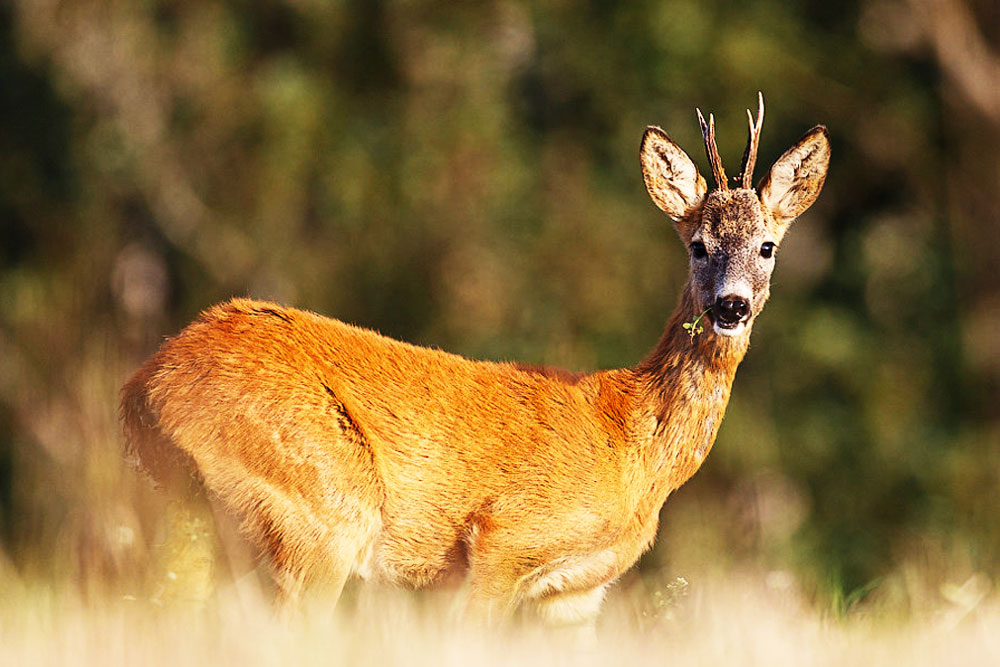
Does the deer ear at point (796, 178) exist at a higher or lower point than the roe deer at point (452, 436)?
higher

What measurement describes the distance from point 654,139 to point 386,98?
7.68 meters

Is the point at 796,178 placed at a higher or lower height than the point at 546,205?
higher

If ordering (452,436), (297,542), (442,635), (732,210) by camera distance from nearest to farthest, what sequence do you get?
(442,635)
(297,542)
(452,436)
(732,210)

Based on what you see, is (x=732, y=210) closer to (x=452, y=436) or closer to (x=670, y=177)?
(x=670, y=177)

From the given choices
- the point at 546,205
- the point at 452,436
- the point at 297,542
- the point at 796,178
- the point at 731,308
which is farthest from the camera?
the point at 546,205

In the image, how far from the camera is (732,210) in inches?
216

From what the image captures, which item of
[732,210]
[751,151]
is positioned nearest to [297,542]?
[732,210]

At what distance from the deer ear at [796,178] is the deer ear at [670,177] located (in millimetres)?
256

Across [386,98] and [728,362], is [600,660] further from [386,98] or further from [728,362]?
[386,98]

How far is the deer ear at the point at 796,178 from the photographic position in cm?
563

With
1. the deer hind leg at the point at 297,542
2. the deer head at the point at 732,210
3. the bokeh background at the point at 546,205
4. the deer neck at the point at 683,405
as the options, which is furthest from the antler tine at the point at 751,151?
the bokeh background at the point at 546,205

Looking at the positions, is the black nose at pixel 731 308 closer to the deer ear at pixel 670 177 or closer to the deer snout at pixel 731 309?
the deer snout at pixel 731 309

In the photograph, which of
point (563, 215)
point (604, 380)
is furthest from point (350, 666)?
point (563, 215)

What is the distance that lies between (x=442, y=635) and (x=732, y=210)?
210 centimetres
